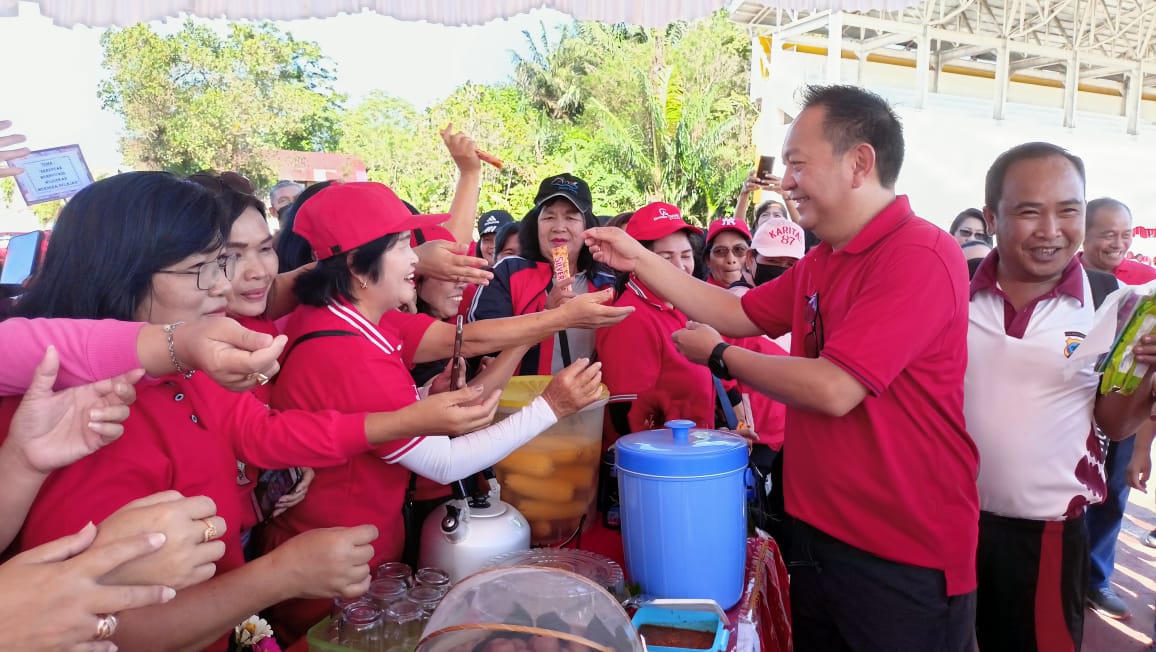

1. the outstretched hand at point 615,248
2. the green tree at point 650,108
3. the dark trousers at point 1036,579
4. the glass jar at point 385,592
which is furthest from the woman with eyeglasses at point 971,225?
the green tree at point 650,108

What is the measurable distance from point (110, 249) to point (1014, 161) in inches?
92.7

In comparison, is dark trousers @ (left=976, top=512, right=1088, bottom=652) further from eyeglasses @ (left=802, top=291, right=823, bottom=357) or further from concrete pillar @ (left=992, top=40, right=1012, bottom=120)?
concrete pillar @ (left=992, top=40, right=1012, bottom=120)

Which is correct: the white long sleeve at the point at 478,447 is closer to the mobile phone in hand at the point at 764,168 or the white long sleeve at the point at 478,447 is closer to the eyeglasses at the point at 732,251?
the eyeglasses at the point at 732,251

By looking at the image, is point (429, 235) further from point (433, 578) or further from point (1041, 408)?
point (1041, 408)

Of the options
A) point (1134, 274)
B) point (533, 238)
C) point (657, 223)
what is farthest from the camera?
point (1134, 274)

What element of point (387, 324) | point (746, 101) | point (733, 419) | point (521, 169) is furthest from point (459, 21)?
point (746, 101)

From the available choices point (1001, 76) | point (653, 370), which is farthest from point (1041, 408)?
Result: point (1001, 76)

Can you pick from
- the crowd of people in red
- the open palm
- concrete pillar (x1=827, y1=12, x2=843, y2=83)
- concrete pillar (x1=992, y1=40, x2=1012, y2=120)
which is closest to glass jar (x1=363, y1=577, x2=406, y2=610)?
the crowd of people in red

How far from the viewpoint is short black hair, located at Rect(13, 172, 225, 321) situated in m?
1.31

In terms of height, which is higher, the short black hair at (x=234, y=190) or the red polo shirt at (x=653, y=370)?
the short black hair at (x=234, y=190)

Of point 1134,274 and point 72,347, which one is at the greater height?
point 72,347

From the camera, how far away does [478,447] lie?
1833 mm

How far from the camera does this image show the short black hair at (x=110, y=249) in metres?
1.31

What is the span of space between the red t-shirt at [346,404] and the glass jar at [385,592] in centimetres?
24
